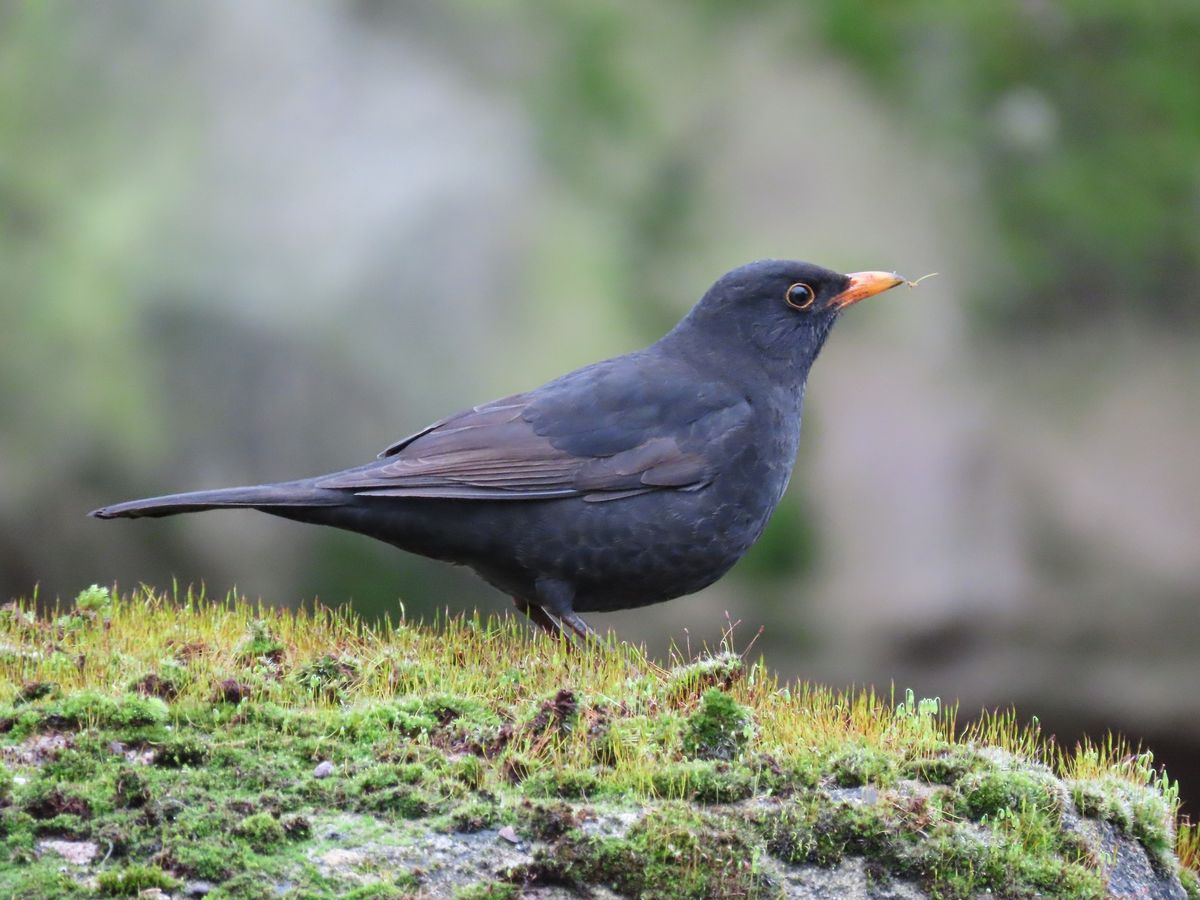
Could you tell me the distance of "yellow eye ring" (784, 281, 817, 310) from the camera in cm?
677

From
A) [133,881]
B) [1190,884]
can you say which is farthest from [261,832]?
[1190,884]

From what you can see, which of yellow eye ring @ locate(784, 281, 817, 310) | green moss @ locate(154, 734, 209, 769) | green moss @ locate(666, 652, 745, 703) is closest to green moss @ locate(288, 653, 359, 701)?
green moss @ locate(154, 734, 209, 769)

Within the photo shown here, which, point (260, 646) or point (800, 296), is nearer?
point (260, 646)

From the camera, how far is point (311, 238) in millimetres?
10930

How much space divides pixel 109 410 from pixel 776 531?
5.27 m

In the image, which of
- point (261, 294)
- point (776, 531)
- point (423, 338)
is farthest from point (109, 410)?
point (776, 531)

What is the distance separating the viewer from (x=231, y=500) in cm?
554

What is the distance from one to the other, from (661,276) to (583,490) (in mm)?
5298

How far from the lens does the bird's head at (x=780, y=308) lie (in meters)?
6.73

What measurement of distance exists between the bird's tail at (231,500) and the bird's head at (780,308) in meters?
2.04

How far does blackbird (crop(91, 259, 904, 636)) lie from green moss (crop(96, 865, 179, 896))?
2.17 metres

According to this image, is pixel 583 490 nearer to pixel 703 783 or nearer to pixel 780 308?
pixel 780 308

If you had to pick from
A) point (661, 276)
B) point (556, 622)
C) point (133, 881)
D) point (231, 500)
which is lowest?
point (133, 881)

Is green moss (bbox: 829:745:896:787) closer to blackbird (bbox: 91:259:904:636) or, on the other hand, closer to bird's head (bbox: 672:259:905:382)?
blackbird (bbox: 91:259:904:636)
